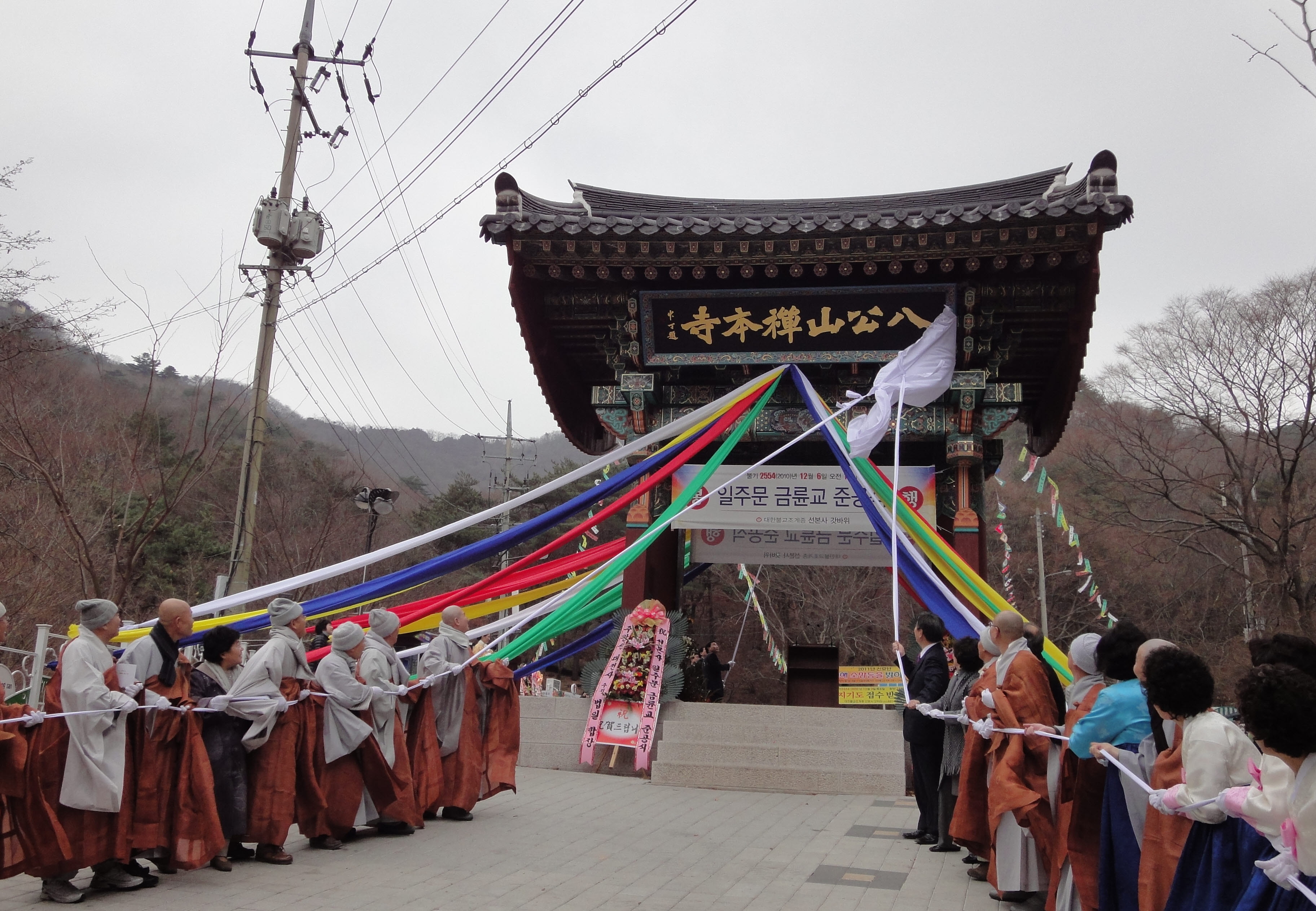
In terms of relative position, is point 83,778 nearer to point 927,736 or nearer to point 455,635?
point 455,635

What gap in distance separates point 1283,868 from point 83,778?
17.0ft

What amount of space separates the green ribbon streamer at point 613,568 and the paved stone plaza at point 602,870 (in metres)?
1.35

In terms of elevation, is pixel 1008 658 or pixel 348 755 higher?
pixel 1008 658

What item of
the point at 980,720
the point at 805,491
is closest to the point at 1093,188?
the point at 805,491

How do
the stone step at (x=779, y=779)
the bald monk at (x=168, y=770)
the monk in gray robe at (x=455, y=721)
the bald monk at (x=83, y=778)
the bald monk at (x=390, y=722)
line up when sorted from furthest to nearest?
the stone step at (x=779, y=779), the monk in gray robe at (x=455, y=721), the bald monk at (x=390, y=722), the bald monk at (x=168, y=770), the bald monk at (x=83, y=778)

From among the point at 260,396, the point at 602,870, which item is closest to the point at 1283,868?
the point at 602,870

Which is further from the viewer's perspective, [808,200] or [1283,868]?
[808,200]

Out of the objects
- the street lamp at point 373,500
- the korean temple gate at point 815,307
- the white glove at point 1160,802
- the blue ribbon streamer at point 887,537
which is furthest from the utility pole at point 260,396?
the white glove at point 1160,802

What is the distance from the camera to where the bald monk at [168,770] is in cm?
531

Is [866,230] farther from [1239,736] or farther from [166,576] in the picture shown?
[166,576]

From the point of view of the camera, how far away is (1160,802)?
357cm

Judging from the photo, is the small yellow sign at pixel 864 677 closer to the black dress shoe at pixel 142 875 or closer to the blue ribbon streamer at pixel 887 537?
the blue ribbon streamer at pixel 887 537

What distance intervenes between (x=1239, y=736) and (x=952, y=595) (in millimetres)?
3720

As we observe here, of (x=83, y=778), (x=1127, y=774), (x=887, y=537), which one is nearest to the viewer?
(x=1127, y=774)
